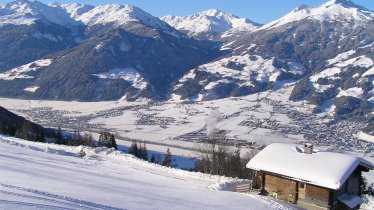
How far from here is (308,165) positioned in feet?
138

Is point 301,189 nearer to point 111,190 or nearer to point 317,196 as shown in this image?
point 317,196

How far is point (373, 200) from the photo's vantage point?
5369 cm

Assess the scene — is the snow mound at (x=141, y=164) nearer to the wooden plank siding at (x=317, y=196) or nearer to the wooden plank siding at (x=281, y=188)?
the wooden plank siding at (x=281, y=188)

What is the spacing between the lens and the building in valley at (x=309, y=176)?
4084 centimetres

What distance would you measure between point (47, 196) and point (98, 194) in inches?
186

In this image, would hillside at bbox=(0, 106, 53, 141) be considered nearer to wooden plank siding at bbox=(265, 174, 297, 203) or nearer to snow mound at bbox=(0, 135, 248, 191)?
snow mound at bbox=(0, 135, 248, 191)

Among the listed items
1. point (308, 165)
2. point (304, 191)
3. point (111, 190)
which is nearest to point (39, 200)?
point (111, 190)

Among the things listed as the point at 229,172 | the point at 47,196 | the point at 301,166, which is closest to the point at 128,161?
the point at 229,172

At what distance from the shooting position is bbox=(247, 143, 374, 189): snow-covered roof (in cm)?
4031

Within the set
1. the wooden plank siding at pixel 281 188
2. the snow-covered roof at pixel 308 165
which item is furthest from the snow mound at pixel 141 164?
the snow-covered roof at pixel 308 165

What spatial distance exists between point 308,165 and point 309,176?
4.53 feet

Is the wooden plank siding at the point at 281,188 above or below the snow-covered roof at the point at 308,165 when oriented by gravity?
below

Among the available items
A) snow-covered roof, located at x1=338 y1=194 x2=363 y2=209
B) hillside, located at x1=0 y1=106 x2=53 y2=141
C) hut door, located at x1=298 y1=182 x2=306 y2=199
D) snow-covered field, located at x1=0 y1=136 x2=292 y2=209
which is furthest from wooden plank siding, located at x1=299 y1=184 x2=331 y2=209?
hillside, located at x1=0 y1=106 x2=53 y2=141

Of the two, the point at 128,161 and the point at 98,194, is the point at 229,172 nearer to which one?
the point at 128,161
